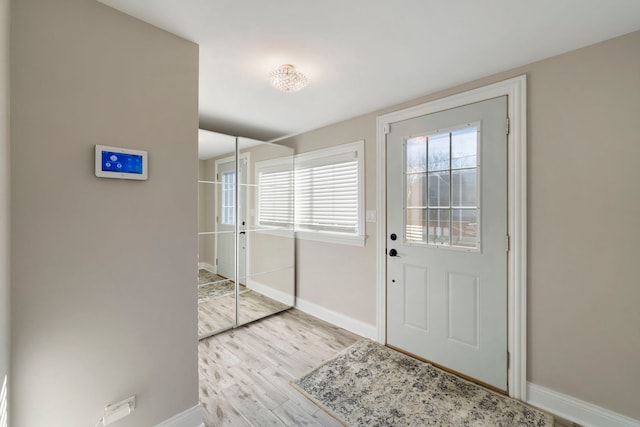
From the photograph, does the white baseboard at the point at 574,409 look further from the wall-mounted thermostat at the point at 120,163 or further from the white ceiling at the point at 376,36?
the wall-mounted thermostat at the point at 120,163

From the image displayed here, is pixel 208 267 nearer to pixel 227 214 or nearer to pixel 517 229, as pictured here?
pixel 227 214

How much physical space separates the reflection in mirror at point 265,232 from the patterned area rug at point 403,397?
136cm

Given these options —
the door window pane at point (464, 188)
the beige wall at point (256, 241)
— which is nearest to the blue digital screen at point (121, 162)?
the beige wall at point (256, 241)

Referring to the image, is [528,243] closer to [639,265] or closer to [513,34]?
[639,265]

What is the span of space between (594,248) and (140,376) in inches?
111

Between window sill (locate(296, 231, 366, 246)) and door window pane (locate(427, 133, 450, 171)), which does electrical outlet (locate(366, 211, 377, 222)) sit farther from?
door window pane (locate(427, 133, 450, 171))

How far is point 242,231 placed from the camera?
10.0 ft

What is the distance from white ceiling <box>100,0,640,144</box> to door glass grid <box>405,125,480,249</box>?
0.48m

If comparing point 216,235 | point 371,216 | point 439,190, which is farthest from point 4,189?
point 439,190

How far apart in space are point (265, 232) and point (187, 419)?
82.8 inches

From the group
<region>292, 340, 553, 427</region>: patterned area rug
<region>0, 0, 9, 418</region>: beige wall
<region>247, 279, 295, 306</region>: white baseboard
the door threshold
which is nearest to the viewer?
<region>0, 0, 9, 418</region>: beige wall

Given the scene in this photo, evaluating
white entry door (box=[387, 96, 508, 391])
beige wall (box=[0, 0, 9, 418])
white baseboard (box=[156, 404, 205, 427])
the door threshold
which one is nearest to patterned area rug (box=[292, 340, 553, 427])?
the door threshold

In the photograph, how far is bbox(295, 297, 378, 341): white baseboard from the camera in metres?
2.78

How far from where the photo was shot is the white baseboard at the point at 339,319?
9.11 feet
